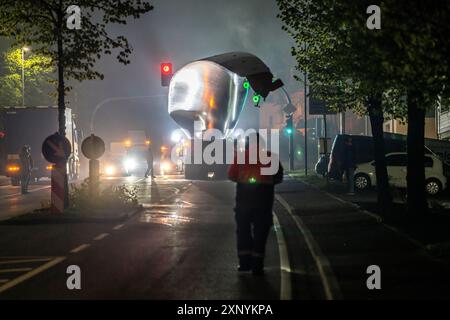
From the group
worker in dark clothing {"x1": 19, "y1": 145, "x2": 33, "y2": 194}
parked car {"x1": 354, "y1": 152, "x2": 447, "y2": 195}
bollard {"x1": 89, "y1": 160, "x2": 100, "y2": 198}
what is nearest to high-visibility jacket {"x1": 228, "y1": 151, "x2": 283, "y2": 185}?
bollard {"x1": 89, "y1": 160, "x2": 100, "y2": 198}

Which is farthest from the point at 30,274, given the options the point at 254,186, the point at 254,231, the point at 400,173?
the point at 400,173

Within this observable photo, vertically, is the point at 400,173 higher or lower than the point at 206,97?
lower

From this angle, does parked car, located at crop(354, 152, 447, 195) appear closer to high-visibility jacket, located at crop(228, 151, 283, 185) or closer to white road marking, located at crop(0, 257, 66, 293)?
high-visibility jacket, located at crop(228, 151, 283, 185)

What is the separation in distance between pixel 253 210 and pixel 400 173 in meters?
20.1

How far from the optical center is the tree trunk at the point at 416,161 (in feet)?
Result: 53.0

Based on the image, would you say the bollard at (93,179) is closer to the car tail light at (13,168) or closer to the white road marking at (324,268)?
the white road marking at (324,268)

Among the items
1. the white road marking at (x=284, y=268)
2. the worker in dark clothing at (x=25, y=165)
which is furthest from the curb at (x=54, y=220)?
the worker in dark clothing at (x=25, y=165)

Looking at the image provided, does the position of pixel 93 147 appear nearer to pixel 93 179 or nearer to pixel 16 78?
pixel 93 179

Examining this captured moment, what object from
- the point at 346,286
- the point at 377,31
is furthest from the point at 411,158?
the point at 346,286

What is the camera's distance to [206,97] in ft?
96.4

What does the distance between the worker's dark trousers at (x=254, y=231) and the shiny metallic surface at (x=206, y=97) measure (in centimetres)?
2027

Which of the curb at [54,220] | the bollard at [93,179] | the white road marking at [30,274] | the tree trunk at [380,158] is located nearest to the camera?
the white road marking at [30,274]

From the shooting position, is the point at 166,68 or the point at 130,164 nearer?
the point at 166,68
